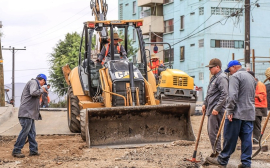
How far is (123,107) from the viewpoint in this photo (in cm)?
1199

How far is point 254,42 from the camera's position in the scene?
44438 millimetres

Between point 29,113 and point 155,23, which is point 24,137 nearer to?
point 29,113

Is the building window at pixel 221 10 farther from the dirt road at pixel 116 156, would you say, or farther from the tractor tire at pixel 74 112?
the dirt road at pixel 116 156

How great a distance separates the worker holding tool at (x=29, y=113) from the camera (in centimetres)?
1118

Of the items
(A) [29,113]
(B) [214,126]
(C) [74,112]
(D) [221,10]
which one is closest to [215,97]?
(B) [214,126]

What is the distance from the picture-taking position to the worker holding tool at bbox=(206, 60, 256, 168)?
877 centimetres

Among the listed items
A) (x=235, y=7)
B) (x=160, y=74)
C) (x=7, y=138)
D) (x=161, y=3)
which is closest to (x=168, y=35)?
(x=161, y=3)

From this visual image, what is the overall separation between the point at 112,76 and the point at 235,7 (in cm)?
3279

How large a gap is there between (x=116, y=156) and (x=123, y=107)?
6.38 feet

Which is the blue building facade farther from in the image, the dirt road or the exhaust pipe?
the dirt road

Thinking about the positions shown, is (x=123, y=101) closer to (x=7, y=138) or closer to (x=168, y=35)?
(x=7, y=138)

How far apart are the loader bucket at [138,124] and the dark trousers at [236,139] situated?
331 centimetres

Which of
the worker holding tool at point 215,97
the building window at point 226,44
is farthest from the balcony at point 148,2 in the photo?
the worker holding tool at point 215,97

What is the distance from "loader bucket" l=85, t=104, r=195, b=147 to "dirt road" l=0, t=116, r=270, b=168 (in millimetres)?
500
